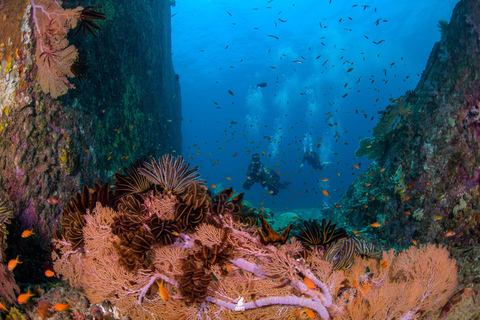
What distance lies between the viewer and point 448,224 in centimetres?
443

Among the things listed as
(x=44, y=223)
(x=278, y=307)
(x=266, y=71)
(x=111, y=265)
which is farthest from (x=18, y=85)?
(x=266, y=71)

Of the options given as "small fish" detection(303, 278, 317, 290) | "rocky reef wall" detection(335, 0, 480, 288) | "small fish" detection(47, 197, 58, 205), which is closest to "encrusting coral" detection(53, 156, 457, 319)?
"small fish" detection(303, 278, 317, 290)

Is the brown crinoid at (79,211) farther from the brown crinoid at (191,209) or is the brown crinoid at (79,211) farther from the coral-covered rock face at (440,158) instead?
the coral-covered rock face at (440,158)

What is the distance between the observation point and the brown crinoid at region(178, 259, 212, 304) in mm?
2377

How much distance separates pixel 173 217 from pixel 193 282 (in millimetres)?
792

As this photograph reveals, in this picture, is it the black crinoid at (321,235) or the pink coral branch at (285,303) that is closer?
the pink coral branch at (285,303)

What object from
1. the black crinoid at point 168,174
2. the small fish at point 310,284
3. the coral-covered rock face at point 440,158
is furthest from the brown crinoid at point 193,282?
the coral-covered rock face at point 440,158

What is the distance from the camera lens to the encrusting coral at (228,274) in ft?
7.82

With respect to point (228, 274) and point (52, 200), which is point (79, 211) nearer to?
point (52, 200)

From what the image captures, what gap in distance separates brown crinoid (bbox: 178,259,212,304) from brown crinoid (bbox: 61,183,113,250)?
162 centimetres

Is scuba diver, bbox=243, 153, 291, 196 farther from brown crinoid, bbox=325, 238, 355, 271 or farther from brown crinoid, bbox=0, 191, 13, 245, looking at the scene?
brown crinoid, bbox=0, 191, 13, 245

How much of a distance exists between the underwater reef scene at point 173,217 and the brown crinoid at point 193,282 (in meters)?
0.02

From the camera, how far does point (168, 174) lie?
3.36 metres

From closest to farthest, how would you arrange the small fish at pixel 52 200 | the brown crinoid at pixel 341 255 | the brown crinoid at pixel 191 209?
the brown crinoid at pixel 191 209 → the brown crinoid at pixel 341 255 → the small fish at pixel 52 200
